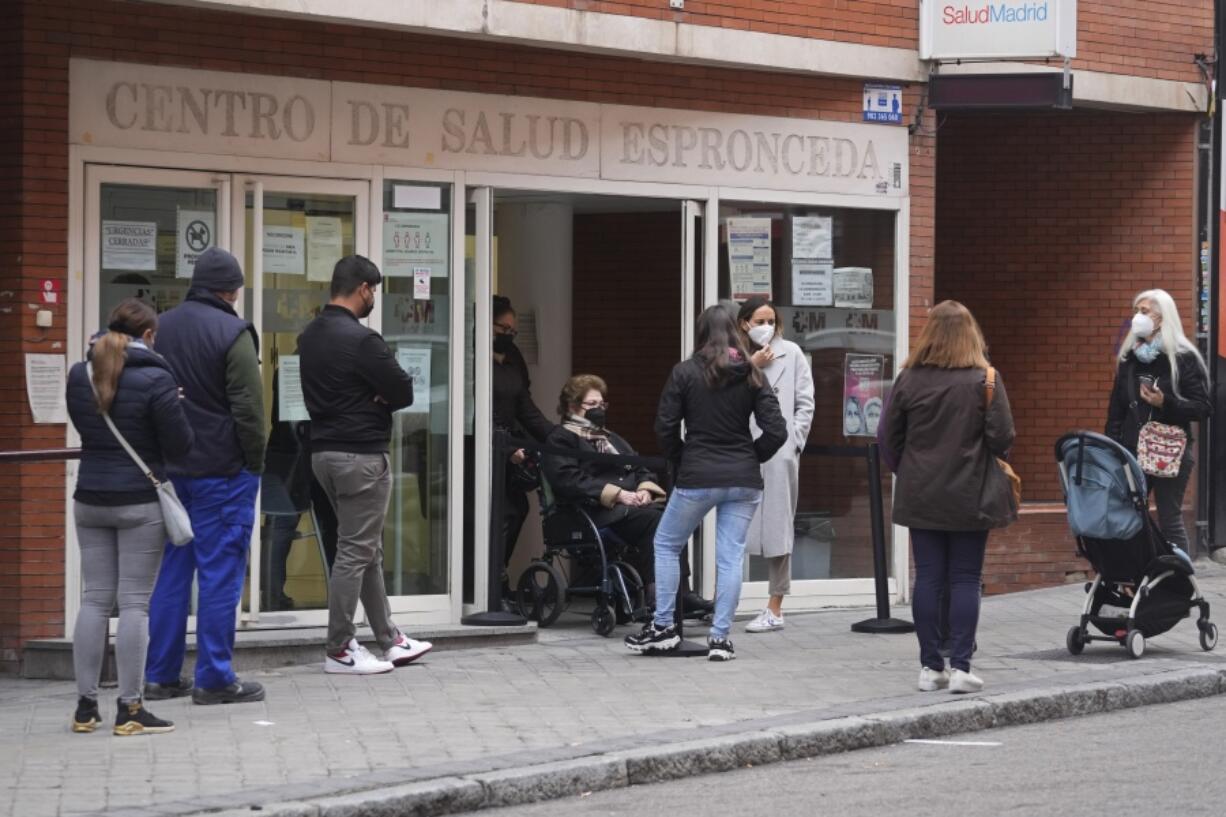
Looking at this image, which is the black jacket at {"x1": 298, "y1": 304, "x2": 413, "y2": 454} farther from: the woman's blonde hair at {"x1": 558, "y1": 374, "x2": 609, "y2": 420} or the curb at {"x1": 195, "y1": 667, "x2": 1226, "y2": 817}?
the curb at {"x1": 195, "y1": 667, "x2": 1226, "y2": 817}

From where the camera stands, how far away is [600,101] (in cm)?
1265

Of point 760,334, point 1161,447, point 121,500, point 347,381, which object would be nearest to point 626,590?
point 760,334

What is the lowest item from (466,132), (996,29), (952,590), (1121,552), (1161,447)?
(952,590)

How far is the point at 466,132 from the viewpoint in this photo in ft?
39.8

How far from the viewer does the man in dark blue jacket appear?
9.39 metres

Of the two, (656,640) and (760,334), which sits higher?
(760,334)

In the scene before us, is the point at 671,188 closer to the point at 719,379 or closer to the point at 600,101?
the point at 600,101

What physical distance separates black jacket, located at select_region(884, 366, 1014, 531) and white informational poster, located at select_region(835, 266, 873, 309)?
3.67 metres

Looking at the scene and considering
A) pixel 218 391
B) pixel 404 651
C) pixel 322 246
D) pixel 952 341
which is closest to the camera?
pixel 218 391

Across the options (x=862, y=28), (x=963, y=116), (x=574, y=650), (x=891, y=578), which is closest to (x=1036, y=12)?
(x=862, y=28)

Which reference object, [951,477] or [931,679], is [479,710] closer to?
[931,679]

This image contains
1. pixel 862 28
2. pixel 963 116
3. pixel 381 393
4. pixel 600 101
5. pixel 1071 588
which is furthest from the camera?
pixel 963 116

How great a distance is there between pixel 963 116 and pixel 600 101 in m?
4.15

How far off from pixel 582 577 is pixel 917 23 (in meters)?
4.39
